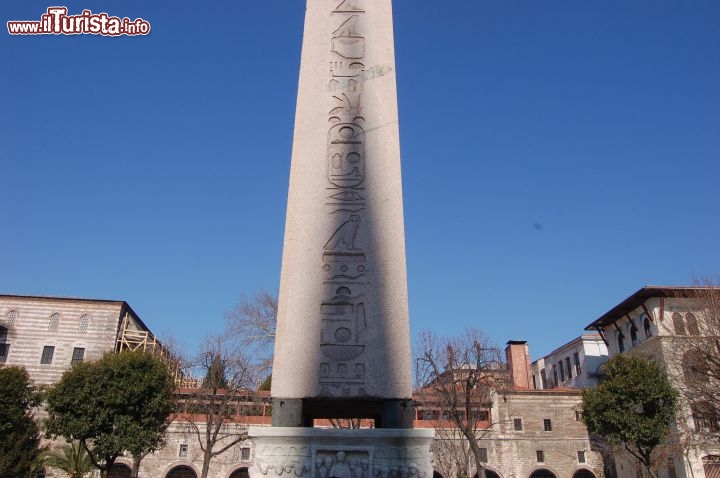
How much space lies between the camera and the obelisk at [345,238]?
4262 millimetres

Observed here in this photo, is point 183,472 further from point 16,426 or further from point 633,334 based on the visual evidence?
point 633,334

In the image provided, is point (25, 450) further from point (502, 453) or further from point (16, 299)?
point (502, 453)

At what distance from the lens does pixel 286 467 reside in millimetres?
3941

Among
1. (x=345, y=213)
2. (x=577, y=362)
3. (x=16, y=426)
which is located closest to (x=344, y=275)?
(x=345, y=213)

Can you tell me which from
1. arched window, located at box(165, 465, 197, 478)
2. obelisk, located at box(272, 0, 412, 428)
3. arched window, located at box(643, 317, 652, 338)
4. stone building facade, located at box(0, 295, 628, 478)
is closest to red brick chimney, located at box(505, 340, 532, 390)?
stone building facade, located at box(0, 295, 628, 478)

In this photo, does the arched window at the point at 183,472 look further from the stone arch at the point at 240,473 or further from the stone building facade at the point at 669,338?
the stone building facade at the point at 669,338

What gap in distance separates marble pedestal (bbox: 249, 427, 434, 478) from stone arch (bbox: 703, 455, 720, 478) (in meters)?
27.3

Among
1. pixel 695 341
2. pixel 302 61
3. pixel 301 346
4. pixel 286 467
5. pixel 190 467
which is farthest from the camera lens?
pixel 190 467

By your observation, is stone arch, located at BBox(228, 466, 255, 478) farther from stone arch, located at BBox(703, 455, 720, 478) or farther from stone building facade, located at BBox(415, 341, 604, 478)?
stone arch, located at BBox(703, 455, 720, 478)

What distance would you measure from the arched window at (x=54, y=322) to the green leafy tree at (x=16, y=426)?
792 centimetres

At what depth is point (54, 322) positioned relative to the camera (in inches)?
1271

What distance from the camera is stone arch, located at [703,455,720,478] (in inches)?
1009

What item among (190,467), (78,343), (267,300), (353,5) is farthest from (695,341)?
(78,343)

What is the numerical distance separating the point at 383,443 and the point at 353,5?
13.1 ft
